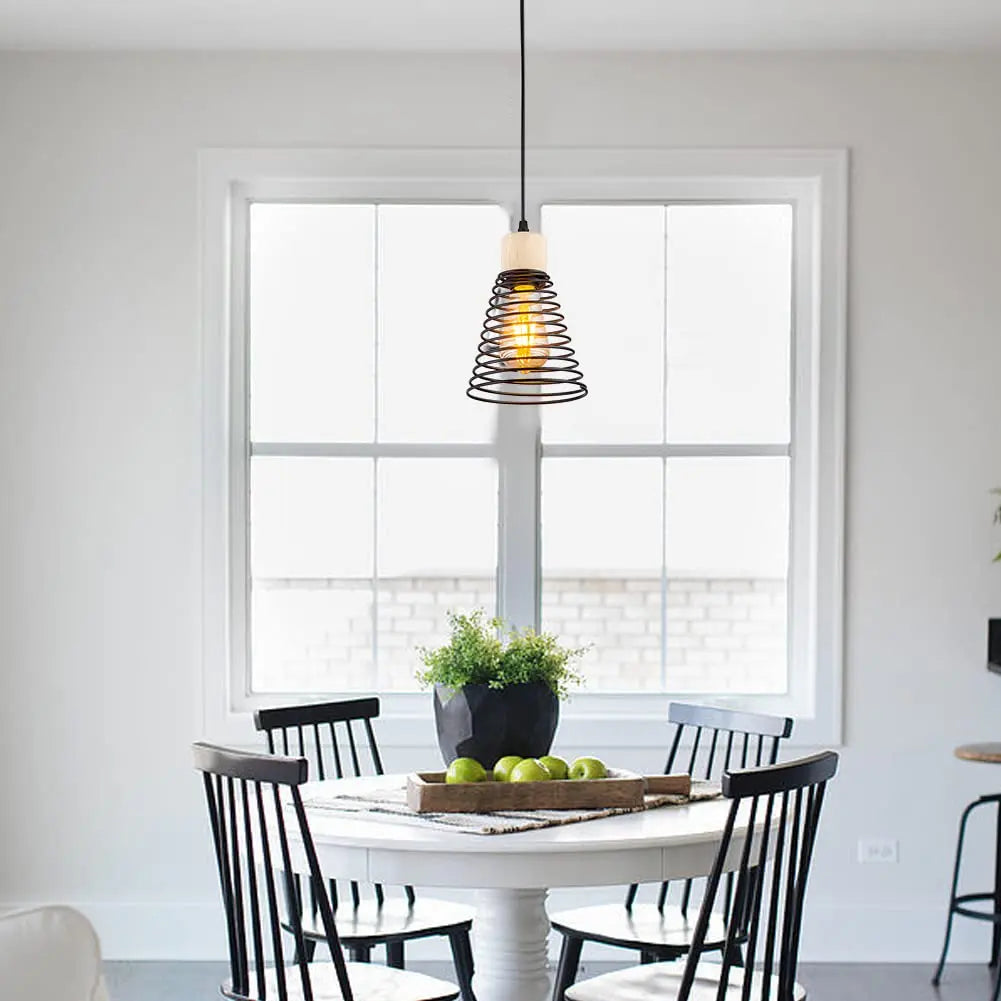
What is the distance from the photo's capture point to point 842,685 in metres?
4.64

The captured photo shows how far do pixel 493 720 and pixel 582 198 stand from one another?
2.07 meters

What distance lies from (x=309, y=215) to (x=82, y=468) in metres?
1.06

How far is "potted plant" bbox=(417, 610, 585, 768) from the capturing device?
3252mm

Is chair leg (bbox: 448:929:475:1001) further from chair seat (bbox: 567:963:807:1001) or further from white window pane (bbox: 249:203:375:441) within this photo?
white window pane (bbox: 249:203:375:441)

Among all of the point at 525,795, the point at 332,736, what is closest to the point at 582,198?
the point at 332,736

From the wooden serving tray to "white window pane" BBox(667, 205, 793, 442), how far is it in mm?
1882

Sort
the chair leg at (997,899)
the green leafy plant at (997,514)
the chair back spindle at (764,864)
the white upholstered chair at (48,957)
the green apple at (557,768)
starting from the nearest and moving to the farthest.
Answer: the white upholstered chair at (48,957) < the chair back spindle at (764,864) < the green apple at (557,768) < the chair leg at (997,899) < the green leafy plant at (997,514)

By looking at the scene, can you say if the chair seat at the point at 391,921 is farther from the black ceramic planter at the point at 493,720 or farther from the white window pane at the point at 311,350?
the white window pane at the point at 311,350

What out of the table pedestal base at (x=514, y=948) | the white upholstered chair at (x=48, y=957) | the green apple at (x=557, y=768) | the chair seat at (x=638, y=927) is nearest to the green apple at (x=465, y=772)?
the green apple at (x=557, y=768)

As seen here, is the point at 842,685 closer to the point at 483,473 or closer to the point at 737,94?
the point at 483,473

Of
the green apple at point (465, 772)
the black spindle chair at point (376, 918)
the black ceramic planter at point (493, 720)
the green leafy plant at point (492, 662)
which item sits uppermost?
the green leafy plant at point (492, 662)

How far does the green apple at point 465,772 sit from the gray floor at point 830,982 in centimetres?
156

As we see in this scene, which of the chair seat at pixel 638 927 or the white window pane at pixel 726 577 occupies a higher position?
the white window pane at pixel 726 577

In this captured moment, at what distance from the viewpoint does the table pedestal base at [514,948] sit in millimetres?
3135
